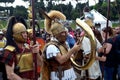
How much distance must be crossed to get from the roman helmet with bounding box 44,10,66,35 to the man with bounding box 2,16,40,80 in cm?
55

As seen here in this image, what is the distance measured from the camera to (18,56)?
193 inches

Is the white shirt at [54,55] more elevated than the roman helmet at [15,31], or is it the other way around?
the roman helmet at [15,31]

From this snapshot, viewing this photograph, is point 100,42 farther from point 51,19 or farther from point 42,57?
point 42,57

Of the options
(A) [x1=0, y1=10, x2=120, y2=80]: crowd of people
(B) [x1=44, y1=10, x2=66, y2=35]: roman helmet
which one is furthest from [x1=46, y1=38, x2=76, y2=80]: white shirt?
(B) [x1=44, y1=10, x2=66, y2=35]: roman helmet

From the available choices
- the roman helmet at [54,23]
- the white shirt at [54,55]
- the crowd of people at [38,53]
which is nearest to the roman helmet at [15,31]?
the crowd of people at [38,53]

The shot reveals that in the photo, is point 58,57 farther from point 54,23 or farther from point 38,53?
point 54,23

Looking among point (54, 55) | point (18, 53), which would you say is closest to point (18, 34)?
point (18, 53)

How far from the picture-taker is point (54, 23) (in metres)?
5.75

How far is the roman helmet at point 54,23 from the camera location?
18.2 ft

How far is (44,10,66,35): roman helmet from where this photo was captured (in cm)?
555

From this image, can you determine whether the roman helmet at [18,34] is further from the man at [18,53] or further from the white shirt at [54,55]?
the white shirt at [54,55]

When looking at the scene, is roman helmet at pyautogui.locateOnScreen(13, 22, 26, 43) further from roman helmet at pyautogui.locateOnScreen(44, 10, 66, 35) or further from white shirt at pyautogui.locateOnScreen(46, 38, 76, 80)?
roman helmet at pyautogui.locateOnScreen(44, 10, 66, 35)

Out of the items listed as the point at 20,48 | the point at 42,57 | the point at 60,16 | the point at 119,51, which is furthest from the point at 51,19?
the point at 119,51

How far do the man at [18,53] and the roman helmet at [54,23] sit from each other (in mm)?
554
